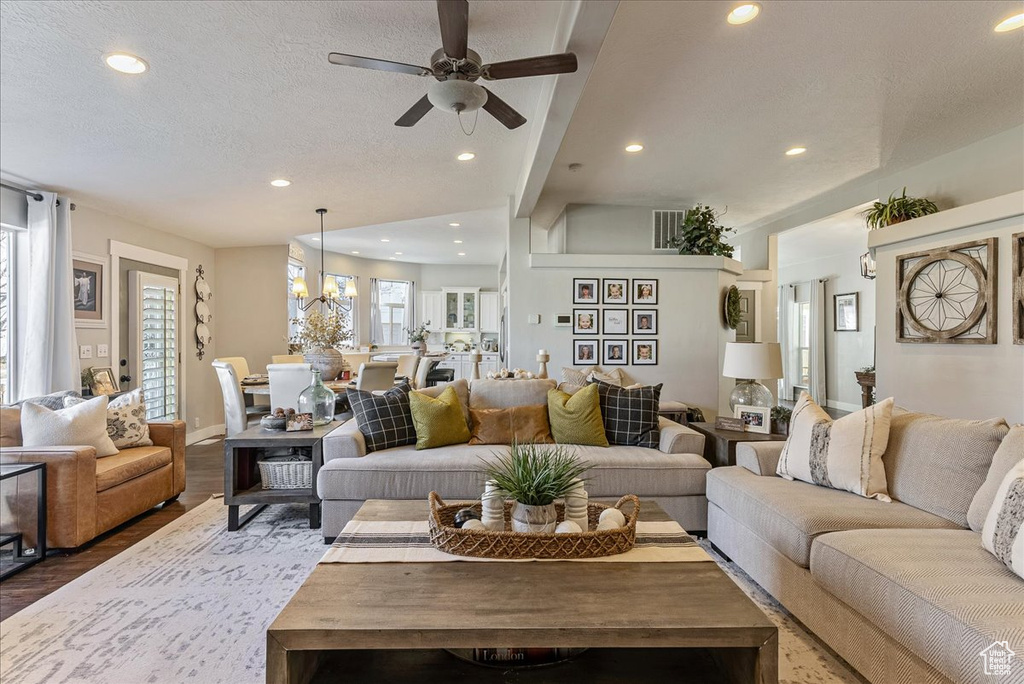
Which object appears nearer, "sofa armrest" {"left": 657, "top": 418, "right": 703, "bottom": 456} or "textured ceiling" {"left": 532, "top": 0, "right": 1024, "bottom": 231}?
"textured ceiling" {"left": 532, "top": 0, "right": 1024, "bottom": 231}

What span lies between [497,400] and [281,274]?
15.4 feet

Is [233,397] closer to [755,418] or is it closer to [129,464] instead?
[129,464]

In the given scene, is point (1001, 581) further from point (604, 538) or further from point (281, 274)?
point (281, 274)

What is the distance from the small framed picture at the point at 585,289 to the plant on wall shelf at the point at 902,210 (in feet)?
9.04

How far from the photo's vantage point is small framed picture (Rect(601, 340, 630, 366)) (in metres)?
6.36

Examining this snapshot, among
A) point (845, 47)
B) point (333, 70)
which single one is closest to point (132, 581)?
point (333, 70)

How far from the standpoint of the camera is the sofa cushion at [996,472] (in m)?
1.98

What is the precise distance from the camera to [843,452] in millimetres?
2494

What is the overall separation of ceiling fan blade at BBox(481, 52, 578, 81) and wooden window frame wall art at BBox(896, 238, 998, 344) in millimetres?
3705

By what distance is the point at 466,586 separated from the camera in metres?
1.57

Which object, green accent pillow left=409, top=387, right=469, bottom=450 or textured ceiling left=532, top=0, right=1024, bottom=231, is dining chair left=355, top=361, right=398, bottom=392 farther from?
textured ceiling left=532, top=0, right=1024, bottom=231

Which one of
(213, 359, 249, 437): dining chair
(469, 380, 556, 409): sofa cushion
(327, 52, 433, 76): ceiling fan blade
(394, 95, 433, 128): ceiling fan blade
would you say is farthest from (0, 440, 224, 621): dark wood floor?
(394, 95, 433, 128): ceiling fan blade

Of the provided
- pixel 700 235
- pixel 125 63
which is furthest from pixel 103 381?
pixel 700 235

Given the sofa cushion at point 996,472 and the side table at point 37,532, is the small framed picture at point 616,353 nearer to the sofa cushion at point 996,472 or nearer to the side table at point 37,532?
the sofa cushion at point 996,472
